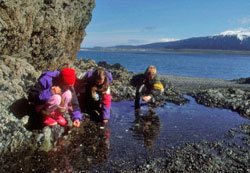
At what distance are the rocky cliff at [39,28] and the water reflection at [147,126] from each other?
4.35 metres

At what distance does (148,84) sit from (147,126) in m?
1.87

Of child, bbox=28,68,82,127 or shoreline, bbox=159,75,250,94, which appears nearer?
child, bbox=28,68,82,127

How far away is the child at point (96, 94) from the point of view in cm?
704

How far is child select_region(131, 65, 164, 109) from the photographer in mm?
8844

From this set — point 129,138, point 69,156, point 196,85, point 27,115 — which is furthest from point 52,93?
point 196,85

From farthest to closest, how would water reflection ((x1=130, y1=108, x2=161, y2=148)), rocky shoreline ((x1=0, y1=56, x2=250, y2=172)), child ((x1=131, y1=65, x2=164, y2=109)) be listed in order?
child ((x1=131, y1=65, x2=164, y2=109)), water reflection ((x1=130, y1=108, x2=161, y2=148)), rocky shoreline ((x1=0, y1=56, x2=250, y2=172))

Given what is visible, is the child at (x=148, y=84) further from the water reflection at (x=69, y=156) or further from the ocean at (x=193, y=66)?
the ocean at (x=193, y=66)

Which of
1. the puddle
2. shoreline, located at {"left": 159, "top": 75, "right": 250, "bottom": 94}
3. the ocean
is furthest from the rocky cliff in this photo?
the ocean

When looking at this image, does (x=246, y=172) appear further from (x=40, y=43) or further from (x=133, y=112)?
(x=40, y=43)

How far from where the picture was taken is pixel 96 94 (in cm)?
740

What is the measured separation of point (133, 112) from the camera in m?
9.45

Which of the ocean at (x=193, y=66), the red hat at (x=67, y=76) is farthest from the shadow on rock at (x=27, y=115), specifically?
the ocean at (x=193, y=66)

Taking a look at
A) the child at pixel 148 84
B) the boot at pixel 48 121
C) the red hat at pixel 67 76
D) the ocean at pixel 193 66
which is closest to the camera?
the red hat at pixel 67 76

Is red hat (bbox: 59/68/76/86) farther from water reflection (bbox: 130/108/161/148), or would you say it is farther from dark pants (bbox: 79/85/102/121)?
water reflection (bbox: 130/108/161/148)
